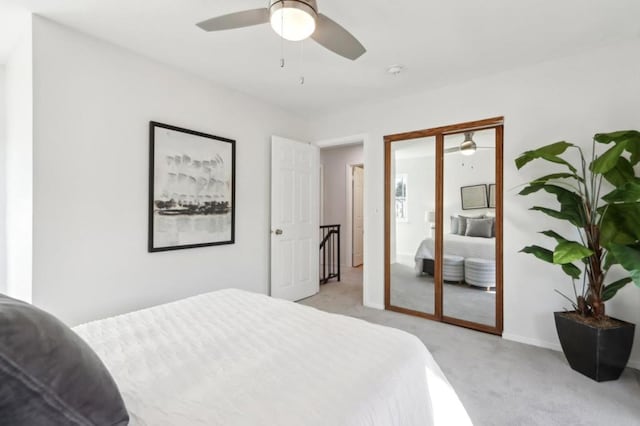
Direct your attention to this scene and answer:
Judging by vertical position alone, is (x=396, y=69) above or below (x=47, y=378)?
above

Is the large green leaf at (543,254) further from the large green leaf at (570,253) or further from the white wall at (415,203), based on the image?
the white wall at (415,203)

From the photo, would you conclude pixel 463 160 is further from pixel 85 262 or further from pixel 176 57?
pixel 85 262

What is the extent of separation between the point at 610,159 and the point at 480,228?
1294mm

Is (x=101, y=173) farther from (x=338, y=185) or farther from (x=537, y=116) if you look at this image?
(x=338, y=185)

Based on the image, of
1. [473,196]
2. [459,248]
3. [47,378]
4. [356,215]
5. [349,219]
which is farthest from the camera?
[356,215]

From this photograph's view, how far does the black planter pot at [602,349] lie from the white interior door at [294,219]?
111 inches

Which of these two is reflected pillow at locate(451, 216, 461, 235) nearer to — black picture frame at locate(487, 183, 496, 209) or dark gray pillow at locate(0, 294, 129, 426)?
A: black picture frame at locate(487, 183, 496, 209)

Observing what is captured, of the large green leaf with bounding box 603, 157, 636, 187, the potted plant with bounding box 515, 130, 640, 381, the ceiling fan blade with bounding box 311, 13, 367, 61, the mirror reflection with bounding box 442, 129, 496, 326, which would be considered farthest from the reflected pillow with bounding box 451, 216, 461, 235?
the ceiling fan blade with bounding box 311, 13, 367, 61

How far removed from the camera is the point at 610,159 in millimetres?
1953

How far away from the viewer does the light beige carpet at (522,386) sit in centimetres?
179

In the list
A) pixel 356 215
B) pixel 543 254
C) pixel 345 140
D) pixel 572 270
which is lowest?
pixel 572 270

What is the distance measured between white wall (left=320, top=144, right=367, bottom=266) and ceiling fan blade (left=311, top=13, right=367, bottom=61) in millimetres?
4413

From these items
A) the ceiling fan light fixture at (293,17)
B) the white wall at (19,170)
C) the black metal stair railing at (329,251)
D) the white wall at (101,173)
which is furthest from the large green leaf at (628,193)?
the white wall at (19,170)

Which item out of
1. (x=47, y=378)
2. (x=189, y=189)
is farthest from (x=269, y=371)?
(x=189, y=189)
